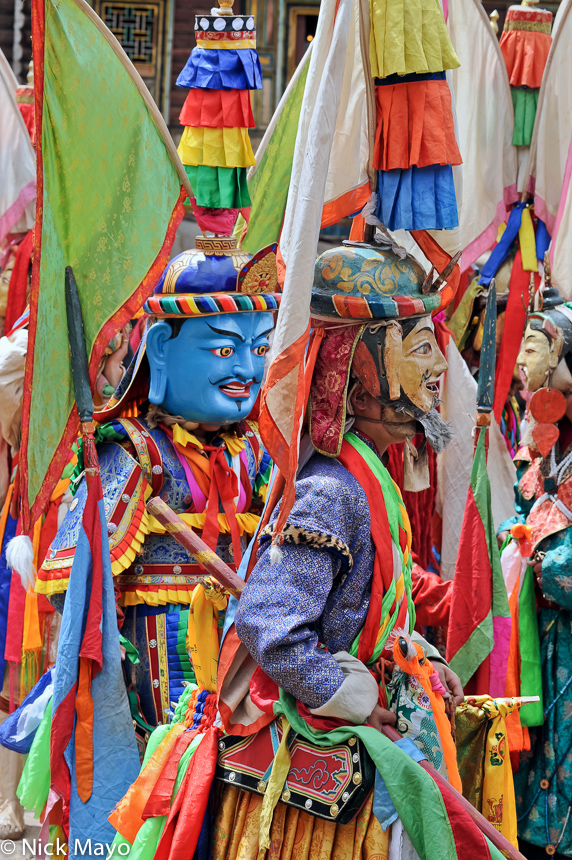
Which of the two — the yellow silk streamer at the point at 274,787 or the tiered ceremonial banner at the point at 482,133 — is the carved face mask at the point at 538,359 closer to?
the tiered ceremonial banner at the point at 482,133

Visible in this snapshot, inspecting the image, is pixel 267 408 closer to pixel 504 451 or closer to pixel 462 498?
pixel 462 498

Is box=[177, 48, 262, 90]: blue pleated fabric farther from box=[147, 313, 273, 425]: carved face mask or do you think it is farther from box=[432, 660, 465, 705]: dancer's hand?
box=[432, 660, 465, 705]: dancer's hand

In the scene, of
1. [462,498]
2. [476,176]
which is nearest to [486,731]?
[462,498]

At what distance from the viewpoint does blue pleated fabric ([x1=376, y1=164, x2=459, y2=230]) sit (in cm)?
248

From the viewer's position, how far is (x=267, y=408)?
2.13 meters

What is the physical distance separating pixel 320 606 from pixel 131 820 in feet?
2.30

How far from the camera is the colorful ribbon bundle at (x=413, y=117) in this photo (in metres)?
2.41

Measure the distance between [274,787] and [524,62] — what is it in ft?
13.2

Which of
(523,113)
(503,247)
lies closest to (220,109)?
(503,247)

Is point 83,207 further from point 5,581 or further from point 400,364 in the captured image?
point 5,581

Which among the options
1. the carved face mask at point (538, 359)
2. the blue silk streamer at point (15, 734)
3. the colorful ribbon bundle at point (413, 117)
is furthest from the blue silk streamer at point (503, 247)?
the blue silk streamer at point (15, 734)

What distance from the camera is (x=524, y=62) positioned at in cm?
509

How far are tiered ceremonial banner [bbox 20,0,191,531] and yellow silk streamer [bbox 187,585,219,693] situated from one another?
48 cm

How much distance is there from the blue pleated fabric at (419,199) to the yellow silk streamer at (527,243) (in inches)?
98.9
